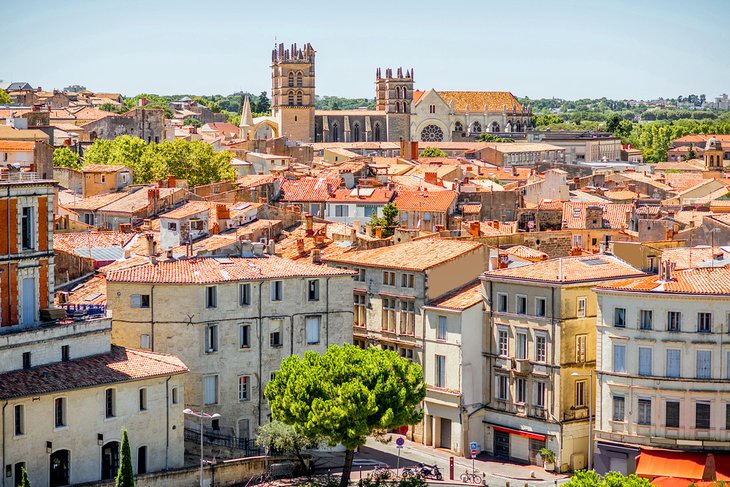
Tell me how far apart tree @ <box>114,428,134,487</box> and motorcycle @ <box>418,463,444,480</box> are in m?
14.2

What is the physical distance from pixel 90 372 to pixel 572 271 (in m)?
24.0

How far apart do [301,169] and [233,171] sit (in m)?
20.7

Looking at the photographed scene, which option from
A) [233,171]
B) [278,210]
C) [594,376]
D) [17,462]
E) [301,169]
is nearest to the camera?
[17,462]

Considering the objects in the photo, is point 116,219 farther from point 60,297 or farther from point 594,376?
point 594,376

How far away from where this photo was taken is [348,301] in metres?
75.0

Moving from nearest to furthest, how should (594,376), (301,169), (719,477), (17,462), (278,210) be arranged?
1. (17,462)
2. (719,477)
3. (594,376)
4. (278,210)
5. (301,169)

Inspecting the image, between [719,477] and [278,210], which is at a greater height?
[278,210]

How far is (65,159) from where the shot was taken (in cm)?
13888

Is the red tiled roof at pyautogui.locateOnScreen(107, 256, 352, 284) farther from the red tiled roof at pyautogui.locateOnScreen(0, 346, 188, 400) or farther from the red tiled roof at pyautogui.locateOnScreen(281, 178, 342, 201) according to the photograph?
the red tiled roof at pyautogui.locateOnScreen(281, 178, 342, 201)

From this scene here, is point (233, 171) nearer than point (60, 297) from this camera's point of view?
No

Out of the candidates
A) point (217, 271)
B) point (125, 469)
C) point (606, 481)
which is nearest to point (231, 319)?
point (217, 271)

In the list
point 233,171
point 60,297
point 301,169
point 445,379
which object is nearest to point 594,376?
point 445,379

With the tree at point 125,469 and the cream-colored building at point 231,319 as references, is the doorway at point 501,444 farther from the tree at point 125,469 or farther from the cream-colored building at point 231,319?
the tree at point 125,469

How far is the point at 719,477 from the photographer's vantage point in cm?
6688
